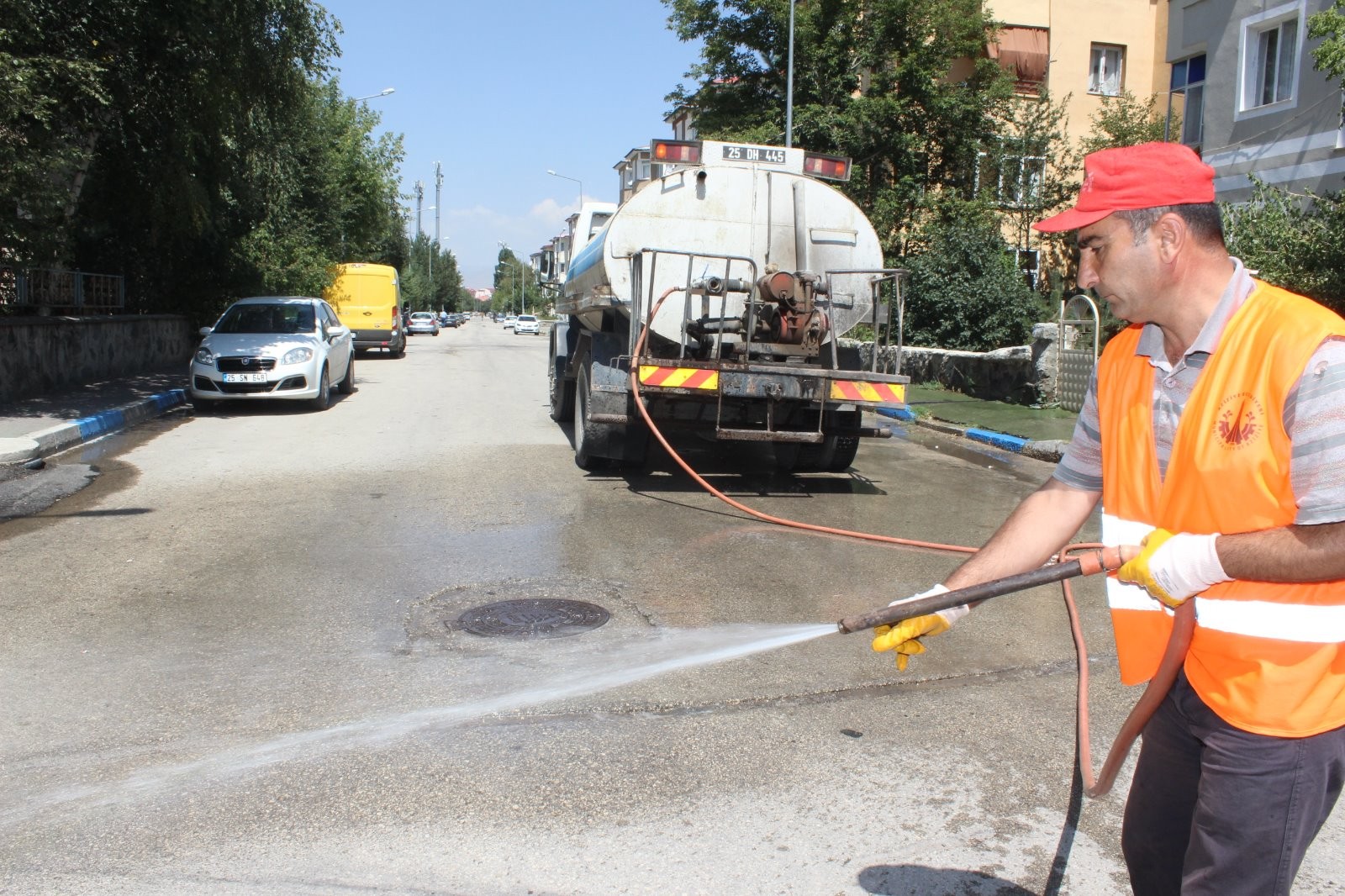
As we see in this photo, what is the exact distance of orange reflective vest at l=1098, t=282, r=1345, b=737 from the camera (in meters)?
1.97

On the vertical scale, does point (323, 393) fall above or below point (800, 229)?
below

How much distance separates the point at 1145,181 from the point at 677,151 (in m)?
7.74

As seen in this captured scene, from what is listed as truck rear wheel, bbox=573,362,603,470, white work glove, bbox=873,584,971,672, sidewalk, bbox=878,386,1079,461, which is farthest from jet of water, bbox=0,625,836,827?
sidewalk, bbox=878,386,1079,461

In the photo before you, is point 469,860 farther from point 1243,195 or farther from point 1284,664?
point 1243,195

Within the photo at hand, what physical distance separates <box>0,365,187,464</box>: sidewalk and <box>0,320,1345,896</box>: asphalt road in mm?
2960

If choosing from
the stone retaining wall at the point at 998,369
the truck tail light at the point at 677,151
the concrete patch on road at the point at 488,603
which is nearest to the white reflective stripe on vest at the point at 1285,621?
the concrete patch on road at the point at 488,603

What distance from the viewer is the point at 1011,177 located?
27.4m

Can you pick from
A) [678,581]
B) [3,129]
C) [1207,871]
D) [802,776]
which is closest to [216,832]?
[802,776]

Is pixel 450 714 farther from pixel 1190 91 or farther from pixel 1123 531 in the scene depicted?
pixel 1190 91

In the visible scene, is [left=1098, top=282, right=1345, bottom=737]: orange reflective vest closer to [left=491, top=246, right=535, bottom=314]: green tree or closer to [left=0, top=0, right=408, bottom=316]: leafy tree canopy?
[left=0, top=0, right=408, bottom=316]: leafy tree canopy

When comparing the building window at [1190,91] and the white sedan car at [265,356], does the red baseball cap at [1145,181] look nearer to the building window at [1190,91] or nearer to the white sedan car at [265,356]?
the white sedan car at [265,356]

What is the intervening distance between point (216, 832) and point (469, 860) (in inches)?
31.7

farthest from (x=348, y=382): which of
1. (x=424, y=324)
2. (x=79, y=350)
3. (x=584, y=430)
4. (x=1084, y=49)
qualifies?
(x=424, y=324)

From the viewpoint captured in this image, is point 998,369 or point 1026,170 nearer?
point 998,369
